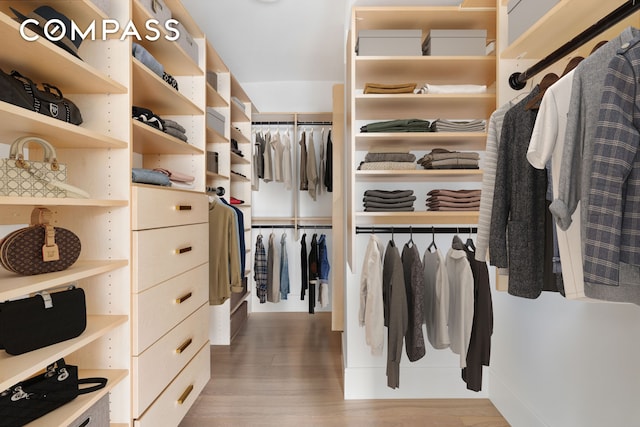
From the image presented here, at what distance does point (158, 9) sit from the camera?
1.60m

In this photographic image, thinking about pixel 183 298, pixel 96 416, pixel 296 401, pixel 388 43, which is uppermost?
pixel 388 43

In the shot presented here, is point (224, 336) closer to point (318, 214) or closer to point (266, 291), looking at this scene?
point (266, 291)

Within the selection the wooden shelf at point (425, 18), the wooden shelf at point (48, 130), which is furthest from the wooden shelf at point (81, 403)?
the wooden shelf at point (425, 18)

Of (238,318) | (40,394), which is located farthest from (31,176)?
(238,318)

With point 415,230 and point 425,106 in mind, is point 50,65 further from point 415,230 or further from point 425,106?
point 415,230

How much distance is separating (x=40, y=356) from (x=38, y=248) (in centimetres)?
34

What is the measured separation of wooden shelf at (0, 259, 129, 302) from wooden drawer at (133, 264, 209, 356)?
0.60ft

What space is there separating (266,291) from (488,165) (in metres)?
2.75

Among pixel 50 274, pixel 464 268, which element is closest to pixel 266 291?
pixel 464 268

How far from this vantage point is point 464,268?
1696mm

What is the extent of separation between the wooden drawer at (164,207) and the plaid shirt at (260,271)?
1.55 meters

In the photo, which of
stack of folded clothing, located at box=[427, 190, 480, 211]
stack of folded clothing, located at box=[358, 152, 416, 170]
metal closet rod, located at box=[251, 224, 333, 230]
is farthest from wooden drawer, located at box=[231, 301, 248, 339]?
stack of folded clothing, located at box=[427, 190, 480, 211]

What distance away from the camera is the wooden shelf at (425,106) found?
1737 millimetres

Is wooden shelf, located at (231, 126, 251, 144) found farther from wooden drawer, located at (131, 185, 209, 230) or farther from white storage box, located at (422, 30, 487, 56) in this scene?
white storage box, located at (422, 30, 487, 56)
